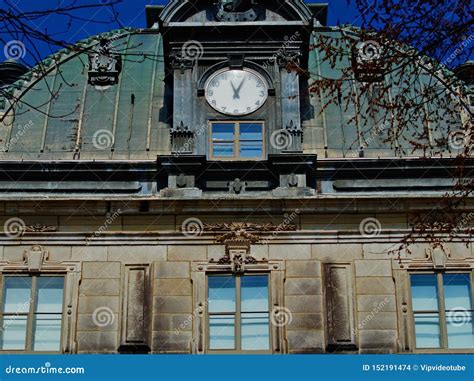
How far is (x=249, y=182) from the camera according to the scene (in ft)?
74.0

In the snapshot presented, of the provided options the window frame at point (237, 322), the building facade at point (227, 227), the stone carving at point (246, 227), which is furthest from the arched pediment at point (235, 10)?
the window frame at point (237, 322)

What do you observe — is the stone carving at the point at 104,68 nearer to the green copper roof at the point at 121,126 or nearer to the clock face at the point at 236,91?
the green copper roof at the point at 121,126

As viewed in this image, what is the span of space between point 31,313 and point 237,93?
645cm

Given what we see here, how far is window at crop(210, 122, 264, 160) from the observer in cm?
2308

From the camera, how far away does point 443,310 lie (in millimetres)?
21297

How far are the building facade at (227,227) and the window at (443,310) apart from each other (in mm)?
33

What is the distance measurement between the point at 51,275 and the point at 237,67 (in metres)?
6.10

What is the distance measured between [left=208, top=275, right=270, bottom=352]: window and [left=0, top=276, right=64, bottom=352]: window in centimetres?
303

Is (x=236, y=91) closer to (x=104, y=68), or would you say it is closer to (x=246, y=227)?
(x=246, y=227)

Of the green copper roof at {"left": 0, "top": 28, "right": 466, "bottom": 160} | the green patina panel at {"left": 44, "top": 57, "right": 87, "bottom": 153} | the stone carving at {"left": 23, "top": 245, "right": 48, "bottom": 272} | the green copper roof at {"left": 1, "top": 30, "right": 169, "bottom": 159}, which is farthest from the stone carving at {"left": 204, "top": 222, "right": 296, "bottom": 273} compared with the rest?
the green patina panel at {"left": 44, "top": 57, "right": 87, "bottom": 153}

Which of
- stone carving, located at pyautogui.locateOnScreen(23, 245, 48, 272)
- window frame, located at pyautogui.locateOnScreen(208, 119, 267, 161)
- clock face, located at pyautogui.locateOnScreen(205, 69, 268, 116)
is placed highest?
clock face, located at pyautogui.locateOnScreen(205, 69, 268, 116)

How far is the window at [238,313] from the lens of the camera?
21156 millimetres

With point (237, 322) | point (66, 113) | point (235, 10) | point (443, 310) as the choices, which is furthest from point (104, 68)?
point (443, 310)

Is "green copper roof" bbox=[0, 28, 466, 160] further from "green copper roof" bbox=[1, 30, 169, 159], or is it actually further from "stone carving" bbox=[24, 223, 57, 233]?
"stone carving" bbox=[24, 223, 57, 233]
